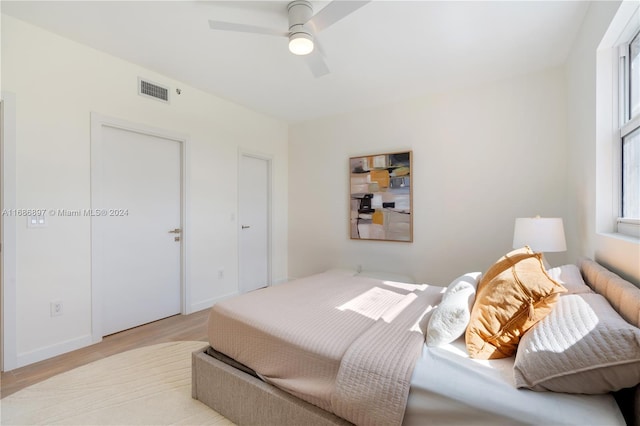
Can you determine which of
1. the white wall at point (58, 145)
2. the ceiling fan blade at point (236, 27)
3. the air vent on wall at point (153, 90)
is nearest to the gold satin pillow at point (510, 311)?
the ceiling fan blade at point (236, 27)

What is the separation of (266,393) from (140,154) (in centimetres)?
264

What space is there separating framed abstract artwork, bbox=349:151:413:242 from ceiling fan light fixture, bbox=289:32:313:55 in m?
1.98

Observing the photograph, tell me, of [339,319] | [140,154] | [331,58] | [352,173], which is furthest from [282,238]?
[339,319]

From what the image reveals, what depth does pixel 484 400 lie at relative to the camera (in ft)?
3.17

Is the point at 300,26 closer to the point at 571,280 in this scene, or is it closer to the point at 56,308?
the point at 571,280

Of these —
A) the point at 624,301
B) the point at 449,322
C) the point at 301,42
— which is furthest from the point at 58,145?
the point at 624,301

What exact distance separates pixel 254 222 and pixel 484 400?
3621 mm

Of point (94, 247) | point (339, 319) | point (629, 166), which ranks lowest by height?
point (339, 319)

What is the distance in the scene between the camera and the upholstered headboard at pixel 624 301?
92cm

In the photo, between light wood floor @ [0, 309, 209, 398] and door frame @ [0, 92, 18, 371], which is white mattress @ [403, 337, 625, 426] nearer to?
light wood floor @ [0, 309, 209, 398]

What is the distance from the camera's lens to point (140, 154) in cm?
295

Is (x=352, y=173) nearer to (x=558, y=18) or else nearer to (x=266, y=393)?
(x=558, y=18)

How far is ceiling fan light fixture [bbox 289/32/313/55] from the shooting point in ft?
6.34

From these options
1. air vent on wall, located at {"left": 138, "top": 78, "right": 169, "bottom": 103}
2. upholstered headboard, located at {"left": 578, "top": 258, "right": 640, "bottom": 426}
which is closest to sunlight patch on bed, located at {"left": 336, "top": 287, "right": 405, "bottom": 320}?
upholstered headboard, located at {"left": 578, "top": 258, "right": 640, "bottom": 426}
